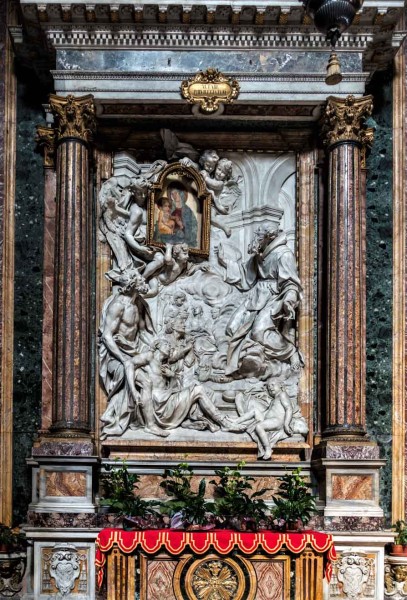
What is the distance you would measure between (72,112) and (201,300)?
296 cm

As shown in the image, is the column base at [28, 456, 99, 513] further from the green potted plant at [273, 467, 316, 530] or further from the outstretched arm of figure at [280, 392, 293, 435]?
the outstretched arm of figure at [280, 392, 293, 435]

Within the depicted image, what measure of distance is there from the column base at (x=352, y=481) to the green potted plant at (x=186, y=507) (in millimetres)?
1473

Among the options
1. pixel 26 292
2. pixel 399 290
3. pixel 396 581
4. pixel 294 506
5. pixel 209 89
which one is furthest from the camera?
pixel 399 290

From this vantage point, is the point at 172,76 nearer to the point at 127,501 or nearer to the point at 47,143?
the point at 47,143

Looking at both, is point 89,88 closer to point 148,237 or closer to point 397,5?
point 148,237

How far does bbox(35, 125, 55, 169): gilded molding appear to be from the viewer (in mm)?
13969

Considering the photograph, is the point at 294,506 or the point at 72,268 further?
the point at 72,268

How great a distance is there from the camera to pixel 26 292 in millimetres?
14172

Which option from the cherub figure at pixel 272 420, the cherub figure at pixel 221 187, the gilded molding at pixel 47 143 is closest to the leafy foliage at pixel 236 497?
the cherub figure at pixel 272 420

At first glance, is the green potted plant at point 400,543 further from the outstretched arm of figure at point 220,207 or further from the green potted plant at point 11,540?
the outstretched arm of figure at point 220,207

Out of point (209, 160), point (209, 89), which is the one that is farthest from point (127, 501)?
point (209, 89)

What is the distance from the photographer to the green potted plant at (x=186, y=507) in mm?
12172

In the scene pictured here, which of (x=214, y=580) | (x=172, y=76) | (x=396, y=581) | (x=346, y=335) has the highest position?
(x=172, y=76)

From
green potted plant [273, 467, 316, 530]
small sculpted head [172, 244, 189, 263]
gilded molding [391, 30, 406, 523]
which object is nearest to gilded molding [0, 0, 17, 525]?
small sculpted head [172, 244, 189, 263]
